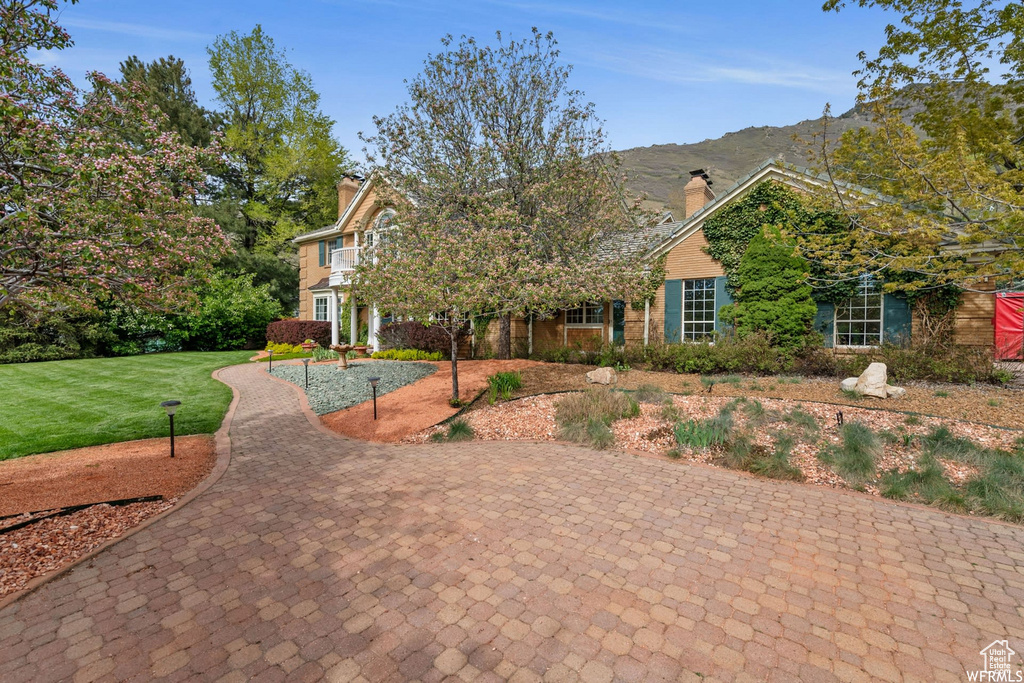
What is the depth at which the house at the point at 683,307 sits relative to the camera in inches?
474

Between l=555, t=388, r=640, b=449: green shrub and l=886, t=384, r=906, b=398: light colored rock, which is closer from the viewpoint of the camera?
l=555, t=388, r=640, b=449: green shrub

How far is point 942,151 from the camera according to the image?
30.0 feet

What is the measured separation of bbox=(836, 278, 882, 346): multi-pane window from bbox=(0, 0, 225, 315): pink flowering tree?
1567cm

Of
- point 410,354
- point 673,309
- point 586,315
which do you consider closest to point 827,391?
point 673,309

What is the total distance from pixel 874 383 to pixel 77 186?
13.3 metres

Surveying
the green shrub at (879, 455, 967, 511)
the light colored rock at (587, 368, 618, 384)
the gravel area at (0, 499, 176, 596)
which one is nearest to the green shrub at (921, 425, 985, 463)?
the green shrub at (879, 455, 967, 511)

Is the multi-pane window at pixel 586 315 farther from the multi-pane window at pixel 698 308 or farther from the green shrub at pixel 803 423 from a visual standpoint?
the green shrub at pixel 803 423

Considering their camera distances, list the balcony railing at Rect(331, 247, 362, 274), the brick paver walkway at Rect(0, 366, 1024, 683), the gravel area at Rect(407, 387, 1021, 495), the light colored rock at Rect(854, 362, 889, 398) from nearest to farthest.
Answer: the brick paver walkway at Rect(0, 366, 1024, 683) < the gravel area at Rect(407, 387, 1021, 495) < the light colored rock at Rect(854, 362, 889, 398) < the balcony railing at Rect(331, 247, 362, 274)

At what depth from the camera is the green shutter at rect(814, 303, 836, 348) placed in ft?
42.6

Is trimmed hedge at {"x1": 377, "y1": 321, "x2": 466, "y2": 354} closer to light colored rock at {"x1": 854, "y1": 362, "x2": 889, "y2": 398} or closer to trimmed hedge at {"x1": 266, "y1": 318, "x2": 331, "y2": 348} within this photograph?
trimmed hedge at {"x1": 266, "y1": 318, "x2": 331, "y2": 348}

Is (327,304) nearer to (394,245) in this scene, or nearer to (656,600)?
(394,245)

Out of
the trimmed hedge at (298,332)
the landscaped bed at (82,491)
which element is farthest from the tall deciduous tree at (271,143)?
the landscaped bed at (82,491)

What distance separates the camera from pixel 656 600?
10.7 ft

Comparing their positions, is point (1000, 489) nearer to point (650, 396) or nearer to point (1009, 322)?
point (650, 396)
